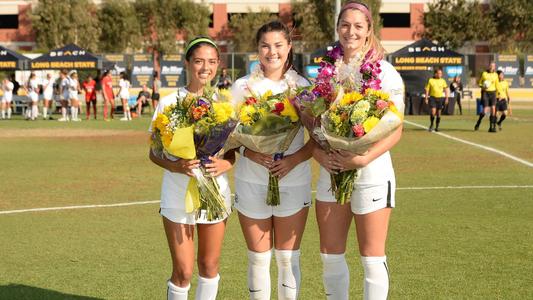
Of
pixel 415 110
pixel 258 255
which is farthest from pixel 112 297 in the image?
pixel 415 110

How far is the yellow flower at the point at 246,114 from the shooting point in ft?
17.9

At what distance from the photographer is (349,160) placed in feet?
17.4

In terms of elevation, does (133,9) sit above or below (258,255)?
above

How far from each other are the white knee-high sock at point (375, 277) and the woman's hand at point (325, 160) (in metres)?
0.62

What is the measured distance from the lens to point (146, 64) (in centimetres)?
4128

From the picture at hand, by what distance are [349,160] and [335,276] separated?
85 centimetres

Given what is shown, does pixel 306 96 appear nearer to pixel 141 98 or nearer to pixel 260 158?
pixel 260 158

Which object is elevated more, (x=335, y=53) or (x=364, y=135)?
(x=335, y=53)

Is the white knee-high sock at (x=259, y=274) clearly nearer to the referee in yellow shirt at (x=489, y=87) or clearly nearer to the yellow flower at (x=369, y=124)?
the yellow flower at (x=369, y=124)

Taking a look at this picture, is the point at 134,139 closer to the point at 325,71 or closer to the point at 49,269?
the point at 49,269

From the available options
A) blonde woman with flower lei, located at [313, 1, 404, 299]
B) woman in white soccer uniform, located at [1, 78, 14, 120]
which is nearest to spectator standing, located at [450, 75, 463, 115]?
woman in white soccer uniform, located at [1, 78, 14, 120]

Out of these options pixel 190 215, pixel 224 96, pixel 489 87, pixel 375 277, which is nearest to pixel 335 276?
pixel 375 277

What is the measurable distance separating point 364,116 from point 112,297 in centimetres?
294

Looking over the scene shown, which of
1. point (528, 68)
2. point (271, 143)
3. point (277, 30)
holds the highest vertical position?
point (528, 68)
